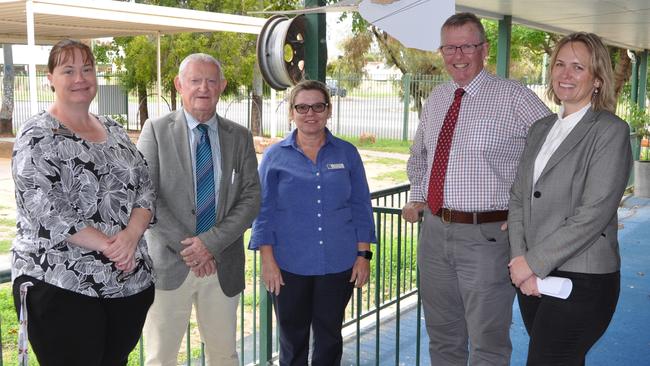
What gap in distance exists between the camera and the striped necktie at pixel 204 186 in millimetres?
2742

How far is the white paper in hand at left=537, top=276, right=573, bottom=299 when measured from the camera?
228cm

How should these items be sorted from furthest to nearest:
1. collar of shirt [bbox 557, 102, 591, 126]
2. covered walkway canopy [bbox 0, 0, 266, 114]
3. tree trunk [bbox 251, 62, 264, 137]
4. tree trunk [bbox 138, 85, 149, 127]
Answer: tree trunk [bbox 138, 85, 149, 127]
tree trunk [bbox 251, 62, 264, 137]
covered walkway canopy [bbox 0, 0, 266, 114]
collar of shirt [bbox 557, 102, 591, 126]

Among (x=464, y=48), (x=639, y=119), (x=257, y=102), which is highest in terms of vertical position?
(x=464, y=48)

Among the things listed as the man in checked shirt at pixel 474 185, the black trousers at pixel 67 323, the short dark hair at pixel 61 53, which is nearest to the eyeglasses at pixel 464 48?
the man in checked shirt at pixel 474 185

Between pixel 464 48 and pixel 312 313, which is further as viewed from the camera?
pixel 312 313

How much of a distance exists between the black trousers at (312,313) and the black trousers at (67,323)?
2.65 ft

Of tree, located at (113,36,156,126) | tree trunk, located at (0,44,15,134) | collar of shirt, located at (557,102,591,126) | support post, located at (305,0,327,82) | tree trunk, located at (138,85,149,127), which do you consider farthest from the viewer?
tree trunk, located at (138,85,149,127)

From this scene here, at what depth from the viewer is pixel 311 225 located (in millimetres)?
2904

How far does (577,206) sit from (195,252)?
1.46m

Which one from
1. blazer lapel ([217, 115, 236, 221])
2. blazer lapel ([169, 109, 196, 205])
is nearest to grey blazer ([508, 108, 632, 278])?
blazer lapel ([217, 115, 236, 221])

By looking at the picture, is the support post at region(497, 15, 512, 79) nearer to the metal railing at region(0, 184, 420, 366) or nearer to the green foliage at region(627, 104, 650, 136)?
the metal railing at region(0, 184, 420, 366)

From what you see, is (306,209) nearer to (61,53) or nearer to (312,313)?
(312,313)

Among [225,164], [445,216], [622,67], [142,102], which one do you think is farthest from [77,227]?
[142,102]

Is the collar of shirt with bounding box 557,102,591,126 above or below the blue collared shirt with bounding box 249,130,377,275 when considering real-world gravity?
above
